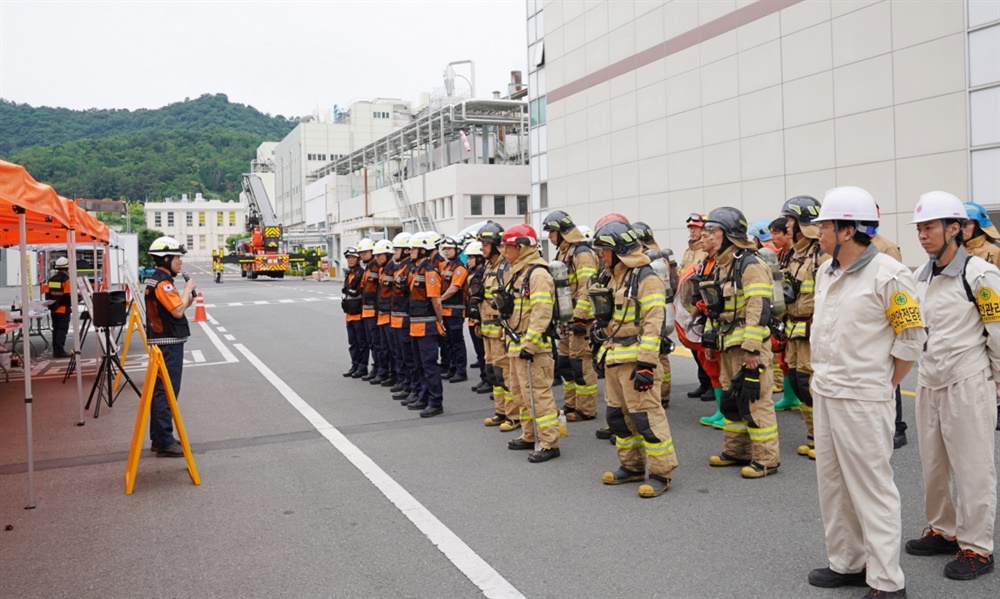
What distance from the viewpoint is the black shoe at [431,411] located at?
9.37 m

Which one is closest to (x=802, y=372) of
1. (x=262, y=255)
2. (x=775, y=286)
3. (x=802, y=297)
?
(x=802, y=297)

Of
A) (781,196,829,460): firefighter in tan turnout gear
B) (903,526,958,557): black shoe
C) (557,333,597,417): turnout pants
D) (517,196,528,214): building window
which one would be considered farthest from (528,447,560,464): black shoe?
(517,196,528,214): building window

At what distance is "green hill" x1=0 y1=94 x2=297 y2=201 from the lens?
108 meters

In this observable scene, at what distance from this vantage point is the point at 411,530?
5.41 metres

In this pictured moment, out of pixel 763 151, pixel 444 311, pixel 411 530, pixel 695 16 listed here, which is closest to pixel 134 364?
pixel 444 311

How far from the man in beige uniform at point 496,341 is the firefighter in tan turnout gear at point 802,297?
2888 mm

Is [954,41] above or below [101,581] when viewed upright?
above

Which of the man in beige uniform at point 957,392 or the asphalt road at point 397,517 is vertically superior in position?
the man in beige uniform at point 957,392

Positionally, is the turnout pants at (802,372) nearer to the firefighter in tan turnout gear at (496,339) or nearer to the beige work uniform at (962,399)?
the beige work uniform at (962,399)

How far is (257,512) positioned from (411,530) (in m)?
1.37

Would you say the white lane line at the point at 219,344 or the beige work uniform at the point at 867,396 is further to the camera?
the white lane line at the point at 219,344

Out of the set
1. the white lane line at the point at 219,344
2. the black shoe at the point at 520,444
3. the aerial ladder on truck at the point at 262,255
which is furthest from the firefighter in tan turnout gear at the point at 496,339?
the aerial ladder on truck at the point at 262,255

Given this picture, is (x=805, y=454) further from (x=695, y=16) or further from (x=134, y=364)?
(x=695, y=16)

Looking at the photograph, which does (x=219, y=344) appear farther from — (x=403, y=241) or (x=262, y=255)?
(x=262, y=255)
